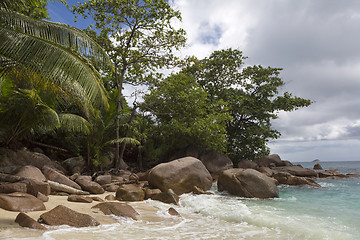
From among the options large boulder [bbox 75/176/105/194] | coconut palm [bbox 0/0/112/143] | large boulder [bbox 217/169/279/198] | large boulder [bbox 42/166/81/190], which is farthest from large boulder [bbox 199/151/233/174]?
coconut palm [bbox 0/0/112/143]

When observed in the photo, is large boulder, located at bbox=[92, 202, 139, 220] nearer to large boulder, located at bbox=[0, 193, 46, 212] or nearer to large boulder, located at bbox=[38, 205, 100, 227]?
large boulder, located at bbox=[38, 205, 100, 227]

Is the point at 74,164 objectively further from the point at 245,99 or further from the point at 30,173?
the point at 245,99

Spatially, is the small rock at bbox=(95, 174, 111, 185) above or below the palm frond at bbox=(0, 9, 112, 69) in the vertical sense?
below

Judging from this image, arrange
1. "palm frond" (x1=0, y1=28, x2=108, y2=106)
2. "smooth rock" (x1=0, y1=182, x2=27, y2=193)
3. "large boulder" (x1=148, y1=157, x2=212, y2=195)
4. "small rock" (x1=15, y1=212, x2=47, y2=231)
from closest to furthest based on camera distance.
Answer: "small rock" (x1=15, y1=212, x2=47, y2=231) → "palm frond" (x1=0, y1=28, x2=108, y2=106) → "smooth rock" (x1=0, y1=182, x2=27, y2=193) → "large boulder" (x1=148, y1=157, x2=212, y2=195)

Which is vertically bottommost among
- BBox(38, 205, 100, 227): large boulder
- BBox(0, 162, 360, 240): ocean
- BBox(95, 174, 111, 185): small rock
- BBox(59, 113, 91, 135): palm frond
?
BBox(0, 162, 360, 240): ocean

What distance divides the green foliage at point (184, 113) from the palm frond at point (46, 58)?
9696 mm

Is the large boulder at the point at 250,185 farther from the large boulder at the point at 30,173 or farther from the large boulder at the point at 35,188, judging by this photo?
the large boulder at the point at 30,173

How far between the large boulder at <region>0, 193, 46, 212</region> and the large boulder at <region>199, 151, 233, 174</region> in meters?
12.9

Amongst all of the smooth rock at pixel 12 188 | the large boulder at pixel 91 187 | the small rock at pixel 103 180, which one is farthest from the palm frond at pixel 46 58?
the small rock at pixel 103 180

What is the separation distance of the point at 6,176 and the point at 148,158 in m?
10.1

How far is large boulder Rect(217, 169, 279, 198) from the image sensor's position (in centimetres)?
863

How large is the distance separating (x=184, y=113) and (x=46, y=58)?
1135 cm

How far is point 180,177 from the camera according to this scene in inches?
338

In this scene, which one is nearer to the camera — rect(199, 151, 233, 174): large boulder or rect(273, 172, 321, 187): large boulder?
rect(273, 172, 321, 187): large boulder
